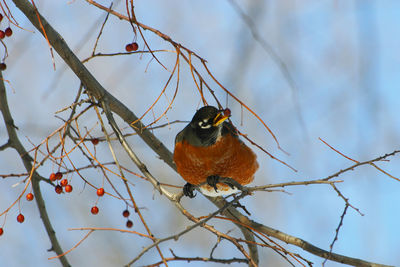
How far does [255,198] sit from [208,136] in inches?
265

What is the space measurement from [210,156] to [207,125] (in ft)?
0.81

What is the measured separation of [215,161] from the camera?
142 inches

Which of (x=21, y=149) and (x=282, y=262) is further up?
(x=282, y=262)

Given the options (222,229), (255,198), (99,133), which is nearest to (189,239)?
(222,229)

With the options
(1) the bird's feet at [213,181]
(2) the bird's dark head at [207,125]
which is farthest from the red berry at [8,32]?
(1) the bird's feet at [213,181]

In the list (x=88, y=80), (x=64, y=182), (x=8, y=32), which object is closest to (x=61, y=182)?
(x=64, y=182)

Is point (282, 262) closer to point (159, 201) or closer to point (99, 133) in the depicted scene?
point (159, 201)

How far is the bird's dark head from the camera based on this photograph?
3.56 m

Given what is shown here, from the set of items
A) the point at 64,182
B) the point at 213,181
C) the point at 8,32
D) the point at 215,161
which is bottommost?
the point at 64,182

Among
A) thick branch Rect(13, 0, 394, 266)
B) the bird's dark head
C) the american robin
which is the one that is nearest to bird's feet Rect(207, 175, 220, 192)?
the american robin

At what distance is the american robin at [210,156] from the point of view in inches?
142

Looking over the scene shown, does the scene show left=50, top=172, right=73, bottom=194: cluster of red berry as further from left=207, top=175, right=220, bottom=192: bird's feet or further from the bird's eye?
the bird's eye

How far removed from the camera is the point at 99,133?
6.93 m

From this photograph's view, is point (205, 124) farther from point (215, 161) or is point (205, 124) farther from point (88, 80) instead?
point (88, 80)
